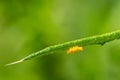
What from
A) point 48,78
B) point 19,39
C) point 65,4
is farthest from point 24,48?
point 65,4

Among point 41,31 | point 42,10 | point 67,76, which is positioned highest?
point 42,10

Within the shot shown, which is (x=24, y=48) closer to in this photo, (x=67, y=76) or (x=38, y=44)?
(x=38, y=44)

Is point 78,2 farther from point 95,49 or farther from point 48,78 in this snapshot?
point 48,78

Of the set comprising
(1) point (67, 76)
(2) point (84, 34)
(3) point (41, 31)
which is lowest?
(1) point (67, 76)

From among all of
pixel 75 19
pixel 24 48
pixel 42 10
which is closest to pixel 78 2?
pixel 75 19

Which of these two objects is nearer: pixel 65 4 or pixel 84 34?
pixel 84 34

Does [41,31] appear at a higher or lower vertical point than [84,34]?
higher
